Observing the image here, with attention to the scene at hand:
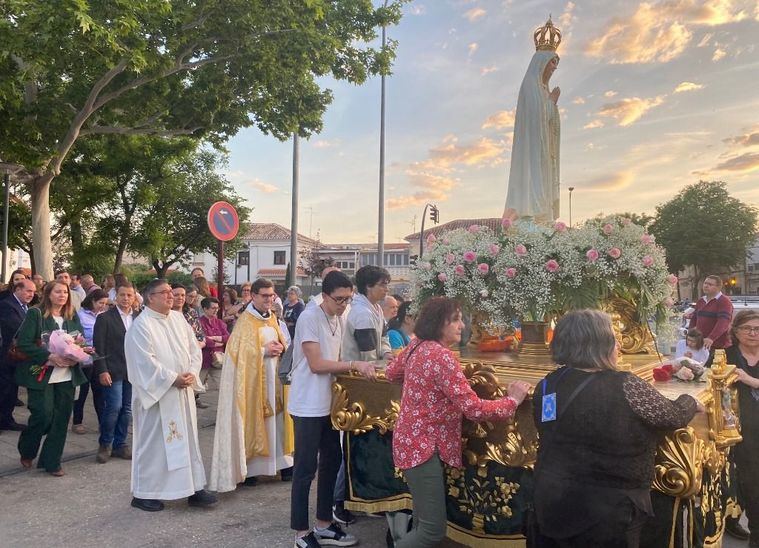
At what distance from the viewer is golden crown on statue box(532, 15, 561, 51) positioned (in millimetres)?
5508

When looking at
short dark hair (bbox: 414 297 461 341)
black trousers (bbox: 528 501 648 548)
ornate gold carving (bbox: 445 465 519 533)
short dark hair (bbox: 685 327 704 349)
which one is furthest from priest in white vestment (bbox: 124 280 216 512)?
short dark hair (bbox: 685 327 704 349)

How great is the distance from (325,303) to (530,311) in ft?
4.52

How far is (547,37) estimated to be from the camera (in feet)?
18.2

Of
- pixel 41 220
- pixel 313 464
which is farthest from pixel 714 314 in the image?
pixel 41 220

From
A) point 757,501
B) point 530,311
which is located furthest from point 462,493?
point 757,501

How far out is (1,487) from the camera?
5.45 metres

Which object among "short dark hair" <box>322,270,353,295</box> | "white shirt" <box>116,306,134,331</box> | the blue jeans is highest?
"short dark hair" <box>322,270,353,295</box>

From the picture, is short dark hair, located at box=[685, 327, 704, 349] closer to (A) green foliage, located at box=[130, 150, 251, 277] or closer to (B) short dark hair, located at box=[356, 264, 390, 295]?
(B) short dark hair, located at box=[356, 264, 390, 295]

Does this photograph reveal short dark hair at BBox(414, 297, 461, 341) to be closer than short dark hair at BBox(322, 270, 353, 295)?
Yes

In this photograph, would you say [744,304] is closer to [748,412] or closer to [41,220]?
[748,412]

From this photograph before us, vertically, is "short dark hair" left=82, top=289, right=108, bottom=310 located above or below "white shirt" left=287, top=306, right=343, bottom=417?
above

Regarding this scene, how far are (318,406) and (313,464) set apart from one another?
1.29 feet

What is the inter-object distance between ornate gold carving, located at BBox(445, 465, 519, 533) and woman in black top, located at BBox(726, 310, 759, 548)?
5.99ft

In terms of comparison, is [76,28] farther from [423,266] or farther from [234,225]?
[423,266]
